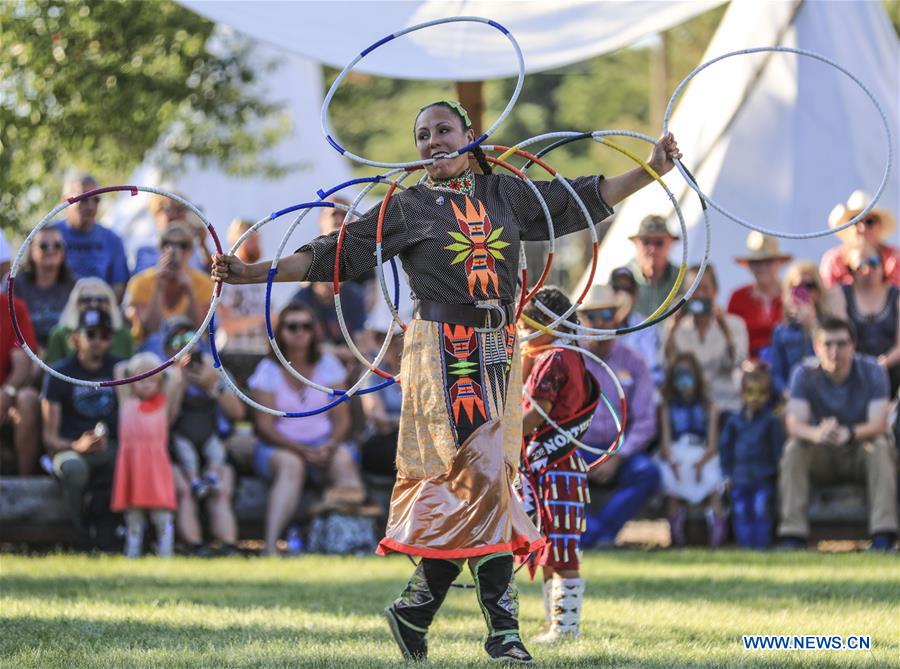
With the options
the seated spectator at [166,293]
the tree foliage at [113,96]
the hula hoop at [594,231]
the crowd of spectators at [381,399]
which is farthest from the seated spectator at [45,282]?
the hula hoop at [594,231]

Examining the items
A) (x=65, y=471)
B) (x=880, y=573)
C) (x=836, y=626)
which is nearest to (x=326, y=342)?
(x=65, y=471)

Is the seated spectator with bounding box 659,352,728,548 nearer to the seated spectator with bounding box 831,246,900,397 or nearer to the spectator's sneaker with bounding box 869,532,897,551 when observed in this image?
the spectator's sneaker with bounding box 869,532,897,551

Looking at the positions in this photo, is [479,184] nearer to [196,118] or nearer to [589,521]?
[589,521]

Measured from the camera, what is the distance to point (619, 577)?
10.1m

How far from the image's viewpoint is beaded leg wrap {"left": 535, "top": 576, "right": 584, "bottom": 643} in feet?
24.3

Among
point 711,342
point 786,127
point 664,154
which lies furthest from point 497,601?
point 786,127

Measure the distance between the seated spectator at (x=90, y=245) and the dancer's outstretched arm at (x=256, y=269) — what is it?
6142mm

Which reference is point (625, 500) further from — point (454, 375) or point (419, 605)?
point (454, 375)

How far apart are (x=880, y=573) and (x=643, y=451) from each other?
2457 mm

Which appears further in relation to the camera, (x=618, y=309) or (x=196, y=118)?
(x=196, y=118)

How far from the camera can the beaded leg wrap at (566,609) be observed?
24.3 ft

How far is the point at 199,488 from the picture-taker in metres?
11.5

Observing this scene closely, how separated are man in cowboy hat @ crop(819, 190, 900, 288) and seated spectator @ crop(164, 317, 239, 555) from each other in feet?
16.5

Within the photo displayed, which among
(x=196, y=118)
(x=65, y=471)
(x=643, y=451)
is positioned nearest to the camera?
(x=65, y=471)
